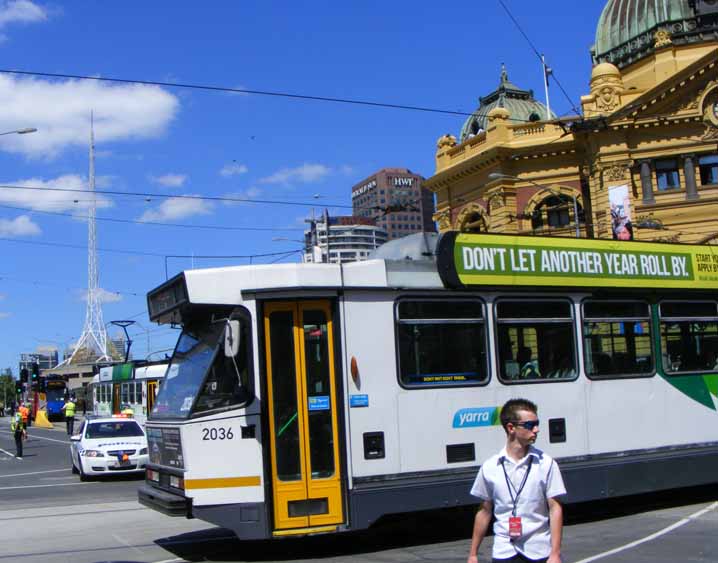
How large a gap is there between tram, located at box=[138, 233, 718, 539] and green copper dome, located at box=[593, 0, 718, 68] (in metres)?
45.1

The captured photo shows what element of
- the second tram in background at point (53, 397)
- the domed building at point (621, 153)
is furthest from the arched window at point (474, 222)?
the second tram in background at point (53, 397)

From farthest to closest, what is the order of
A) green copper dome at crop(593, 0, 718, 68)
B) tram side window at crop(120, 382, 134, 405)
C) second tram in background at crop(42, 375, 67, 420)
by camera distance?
1. second tram in background at crop(42, 375, 67, 420)
2. green copper dome at crop(593, 0, 718, 68)
3. tram side window at crop(120, 382, 134, 405)

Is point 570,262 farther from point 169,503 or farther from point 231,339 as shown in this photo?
point 169,503

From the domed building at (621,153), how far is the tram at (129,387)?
17339mm

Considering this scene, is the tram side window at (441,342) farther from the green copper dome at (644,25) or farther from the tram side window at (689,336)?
the green copper dome at (644,25)

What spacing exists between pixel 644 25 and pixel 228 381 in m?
52.5

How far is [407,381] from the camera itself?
368 inches

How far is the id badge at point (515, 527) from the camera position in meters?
4.48

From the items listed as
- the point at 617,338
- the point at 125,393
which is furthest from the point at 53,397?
the point at 617,338

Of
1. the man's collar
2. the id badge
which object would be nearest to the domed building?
the man's collar

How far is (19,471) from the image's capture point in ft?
73.2

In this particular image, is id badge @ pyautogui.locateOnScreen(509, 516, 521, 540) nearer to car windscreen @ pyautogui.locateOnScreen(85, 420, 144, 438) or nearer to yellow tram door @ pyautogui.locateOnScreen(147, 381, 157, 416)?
car windscreen @ pyautogui.locateOnScreen(85, 420, 144, 438)

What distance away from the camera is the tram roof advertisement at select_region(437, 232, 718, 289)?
9.85 metres

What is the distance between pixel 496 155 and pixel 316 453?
139ft
